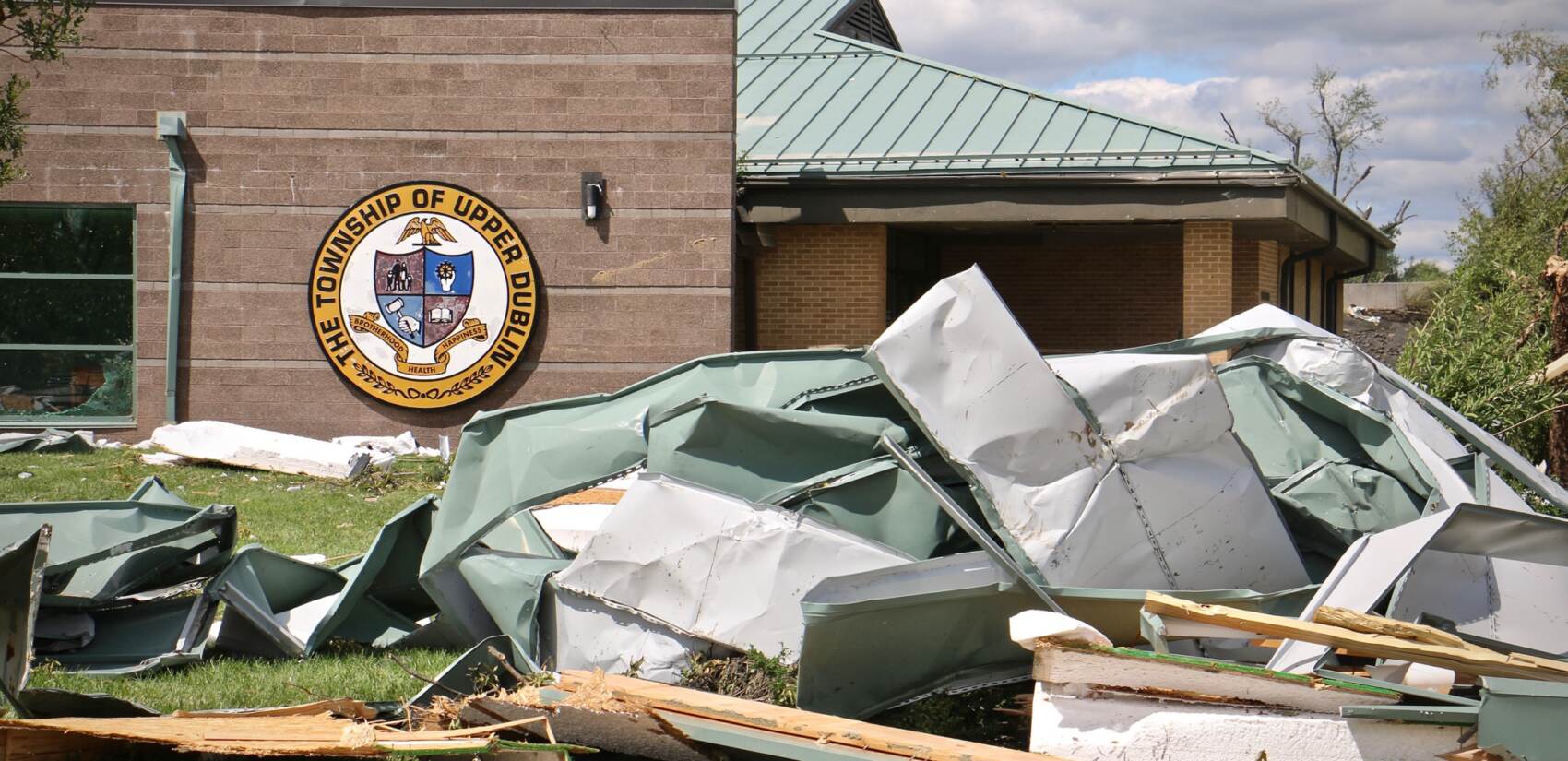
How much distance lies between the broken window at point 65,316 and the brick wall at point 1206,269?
1112cm

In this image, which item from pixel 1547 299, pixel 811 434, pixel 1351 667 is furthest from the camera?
pixel 1547 299

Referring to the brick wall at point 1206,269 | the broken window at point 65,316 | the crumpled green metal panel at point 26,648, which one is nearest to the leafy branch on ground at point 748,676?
the crumpled green metal panel at point 26,648

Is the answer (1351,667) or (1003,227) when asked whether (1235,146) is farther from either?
(1351,667)

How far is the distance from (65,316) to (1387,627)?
13.6 meters

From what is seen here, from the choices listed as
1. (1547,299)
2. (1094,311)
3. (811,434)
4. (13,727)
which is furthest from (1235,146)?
(13,727)

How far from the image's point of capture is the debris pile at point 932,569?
4383mm

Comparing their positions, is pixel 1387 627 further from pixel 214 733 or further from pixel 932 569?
pixel 214 733

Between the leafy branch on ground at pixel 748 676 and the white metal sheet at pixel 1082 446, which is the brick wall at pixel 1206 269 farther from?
the leafy branch on ground at pixel 748 676

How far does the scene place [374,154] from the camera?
13.9 metres

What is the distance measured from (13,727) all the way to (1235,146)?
510 inches

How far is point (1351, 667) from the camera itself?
4977 millimetres

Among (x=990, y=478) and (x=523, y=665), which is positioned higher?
(x=990, y=478)

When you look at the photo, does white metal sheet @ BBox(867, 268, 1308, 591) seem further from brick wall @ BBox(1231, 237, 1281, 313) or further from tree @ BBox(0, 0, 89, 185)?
brick wall @ BBox(1231, 237, 1281, 313)

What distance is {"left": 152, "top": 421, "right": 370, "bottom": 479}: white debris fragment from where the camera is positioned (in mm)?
12367
